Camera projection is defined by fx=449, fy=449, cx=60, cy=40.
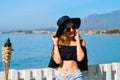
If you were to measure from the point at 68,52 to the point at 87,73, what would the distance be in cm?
88

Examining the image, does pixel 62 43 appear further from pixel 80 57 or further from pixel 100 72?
pixel 100 72

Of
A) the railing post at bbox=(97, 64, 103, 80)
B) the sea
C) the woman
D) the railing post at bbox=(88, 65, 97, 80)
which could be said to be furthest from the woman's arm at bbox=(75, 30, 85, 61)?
the sea

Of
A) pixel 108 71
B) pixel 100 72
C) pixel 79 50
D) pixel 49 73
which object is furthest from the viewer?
pixel 108 71

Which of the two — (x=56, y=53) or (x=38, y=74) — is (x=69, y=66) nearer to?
(x=56, y=53)

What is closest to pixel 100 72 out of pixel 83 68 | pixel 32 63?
pixel 83 68

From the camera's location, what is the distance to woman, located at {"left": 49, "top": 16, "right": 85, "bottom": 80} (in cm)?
595

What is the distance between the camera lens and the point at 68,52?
598cm

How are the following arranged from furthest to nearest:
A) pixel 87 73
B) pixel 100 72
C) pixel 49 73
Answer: pixel 100 72 → pixel 87 73 → pixel 49 73

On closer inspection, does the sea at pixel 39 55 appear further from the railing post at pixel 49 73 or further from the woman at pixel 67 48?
the woman at pixel 67 48

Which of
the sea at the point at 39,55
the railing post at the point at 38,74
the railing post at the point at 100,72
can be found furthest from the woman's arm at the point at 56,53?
the sea at the point at 39,55

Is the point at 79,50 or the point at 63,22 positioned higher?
the point at 63,22

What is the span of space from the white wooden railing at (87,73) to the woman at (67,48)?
463mm

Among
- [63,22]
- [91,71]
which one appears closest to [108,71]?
[91,71]

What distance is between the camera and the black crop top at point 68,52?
595 cm
